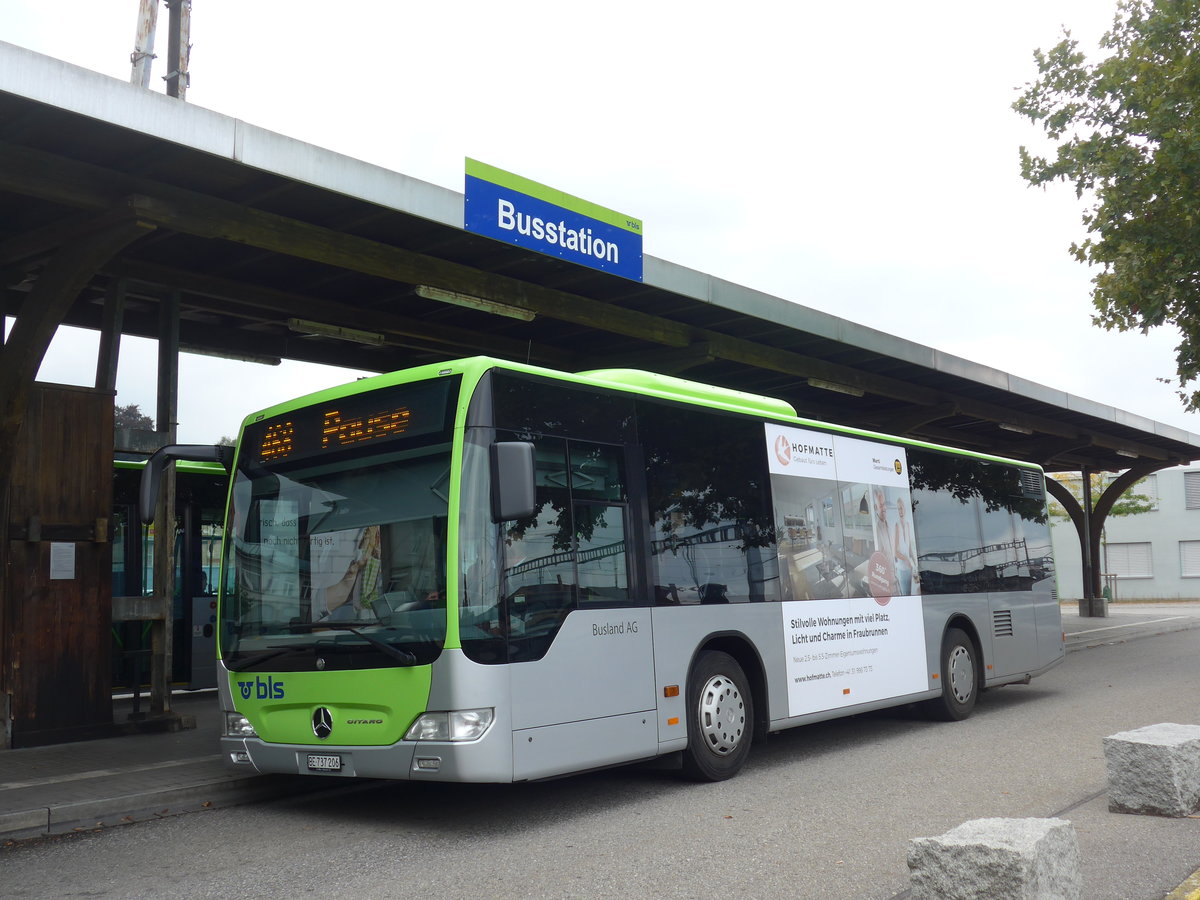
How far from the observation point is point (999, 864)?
4.44 meters

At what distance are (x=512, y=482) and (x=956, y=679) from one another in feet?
24.2

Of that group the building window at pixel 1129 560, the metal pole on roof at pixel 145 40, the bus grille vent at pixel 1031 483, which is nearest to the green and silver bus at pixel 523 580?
the bus grille vent at pixel 1031 483

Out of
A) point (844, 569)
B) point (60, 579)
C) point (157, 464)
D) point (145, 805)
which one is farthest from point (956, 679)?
point (60, 579)

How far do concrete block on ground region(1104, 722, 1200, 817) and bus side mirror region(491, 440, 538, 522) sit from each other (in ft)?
12.5

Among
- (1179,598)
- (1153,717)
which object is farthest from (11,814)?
(1179,598)

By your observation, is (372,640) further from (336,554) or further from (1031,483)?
(1031,483)

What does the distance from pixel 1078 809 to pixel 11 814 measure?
21.8 ft

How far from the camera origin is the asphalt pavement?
722 centimetres

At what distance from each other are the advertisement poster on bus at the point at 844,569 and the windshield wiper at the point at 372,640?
370cm

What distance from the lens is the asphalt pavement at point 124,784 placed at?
7.22 metres

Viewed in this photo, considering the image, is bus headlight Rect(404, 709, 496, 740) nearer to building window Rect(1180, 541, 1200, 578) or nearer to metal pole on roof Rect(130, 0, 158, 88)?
metal pole on roof Rect(130, 0, 158, 88)

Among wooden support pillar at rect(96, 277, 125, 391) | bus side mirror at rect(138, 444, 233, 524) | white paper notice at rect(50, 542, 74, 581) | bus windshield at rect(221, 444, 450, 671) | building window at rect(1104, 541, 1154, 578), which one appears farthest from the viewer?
building window at rect(1104, 541, 1154, 578)

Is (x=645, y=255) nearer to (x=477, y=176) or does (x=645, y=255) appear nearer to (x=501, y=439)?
(x=477, y=176)

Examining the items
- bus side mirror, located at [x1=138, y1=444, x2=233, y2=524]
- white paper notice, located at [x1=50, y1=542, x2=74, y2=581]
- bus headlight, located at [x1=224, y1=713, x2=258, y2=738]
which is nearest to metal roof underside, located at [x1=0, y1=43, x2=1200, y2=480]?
bus side mirror, located at [x1=138, y1=444, x2=233, y2=524]
